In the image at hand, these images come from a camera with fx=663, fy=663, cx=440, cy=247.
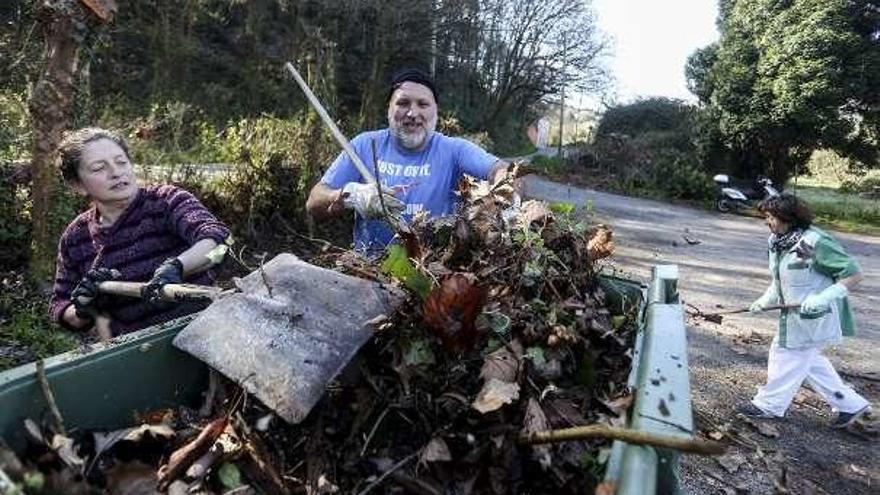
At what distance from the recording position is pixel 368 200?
267 cm

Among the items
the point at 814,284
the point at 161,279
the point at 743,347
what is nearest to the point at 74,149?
the point at 161,279

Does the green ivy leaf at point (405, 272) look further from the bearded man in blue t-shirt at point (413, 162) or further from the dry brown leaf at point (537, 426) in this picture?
the bearded man in blue t-shirt at point (413, 162)

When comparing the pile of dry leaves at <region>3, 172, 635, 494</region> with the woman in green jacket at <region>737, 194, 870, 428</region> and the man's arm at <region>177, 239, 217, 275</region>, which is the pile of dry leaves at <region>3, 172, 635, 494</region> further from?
the woman in green jacket at <region>737, 194, 870, 428</region>

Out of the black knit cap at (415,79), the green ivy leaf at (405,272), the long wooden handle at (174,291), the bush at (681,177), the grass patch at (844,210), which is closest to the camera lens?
the green ivy leaf at (405,272)

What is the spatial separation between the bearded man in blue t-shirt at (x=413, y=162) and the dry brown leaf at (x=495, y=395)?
5.32ft

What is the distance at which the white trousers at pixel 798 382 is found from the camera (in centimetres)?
486

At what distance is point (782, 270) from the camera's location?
498cm

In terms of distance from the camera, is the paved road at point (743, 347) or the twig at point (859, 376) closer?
the paved road at point (743, 347)

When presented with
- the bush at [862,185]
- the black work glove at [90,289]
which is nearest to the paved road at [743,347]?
the black work glove at [90,289]

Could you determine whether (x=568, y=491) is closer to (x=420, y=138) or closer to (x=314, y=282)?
(x=314, y=282)

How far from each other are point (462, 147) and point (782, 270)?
304 centimetres

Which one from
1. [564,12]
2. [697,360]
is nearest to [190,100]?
[697,360]

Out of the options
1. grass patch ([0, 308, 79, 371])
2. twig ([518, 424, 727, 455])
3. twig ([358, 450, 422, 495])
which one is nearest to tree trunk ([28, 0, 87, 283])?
grass patch ([0, 308, 79, 371])

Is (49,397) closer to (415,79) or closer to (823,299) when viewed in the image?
(415,79)
